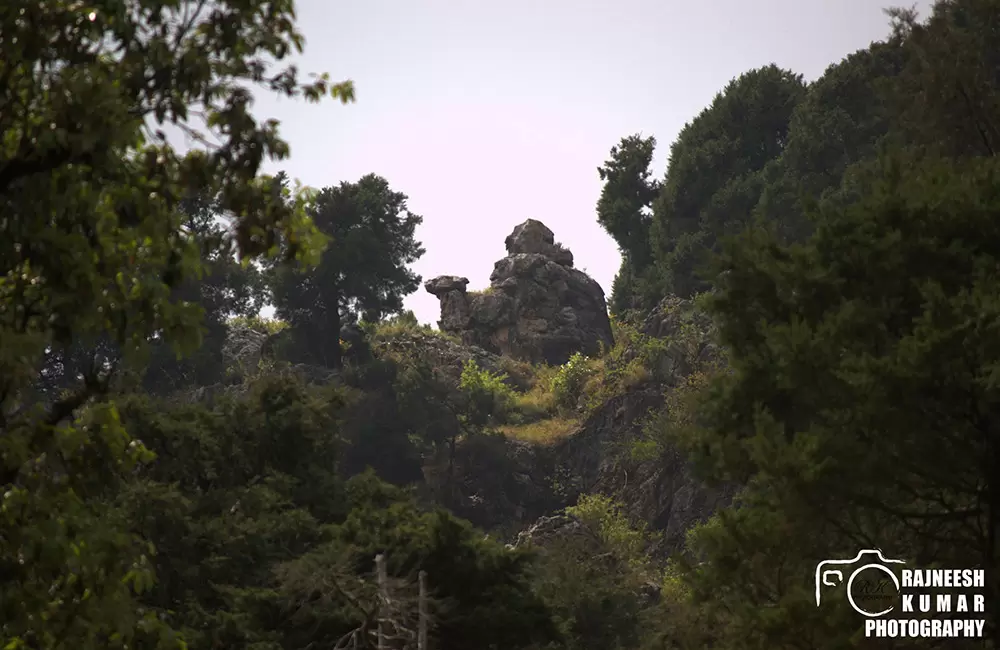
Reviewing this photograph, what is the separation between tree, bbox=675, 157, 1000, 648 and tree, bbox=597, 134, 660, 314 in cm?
5189

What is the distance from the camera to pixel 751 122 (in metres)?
68.7

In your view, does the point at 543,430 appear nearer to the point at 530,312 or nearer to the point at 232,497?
the point at 530,312

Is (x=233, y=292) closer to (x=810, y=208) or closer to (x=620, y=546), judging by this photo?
(x=620, y=546)

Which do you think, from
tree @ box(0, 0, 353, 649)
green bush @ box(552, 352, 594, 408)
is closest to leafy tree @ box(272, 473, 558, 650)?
tree @ box(0, 0, 353, 649)

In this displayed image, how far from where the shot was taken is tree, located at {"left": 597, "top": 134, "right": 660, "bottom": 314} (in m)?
75.8

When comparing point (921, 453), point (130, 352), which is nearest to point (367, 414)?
point (921, 453)

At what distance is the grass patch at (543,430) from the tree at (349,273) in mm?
9563

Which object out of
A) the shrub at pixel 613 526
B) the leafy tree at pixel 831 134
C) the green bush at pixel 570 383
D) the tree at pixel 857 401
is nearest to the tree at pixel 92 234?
the tree at pixel 857 401

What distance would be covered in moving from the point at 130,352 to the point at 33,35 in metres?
1.88

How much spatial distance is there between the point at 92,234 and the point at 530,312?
63.7 m

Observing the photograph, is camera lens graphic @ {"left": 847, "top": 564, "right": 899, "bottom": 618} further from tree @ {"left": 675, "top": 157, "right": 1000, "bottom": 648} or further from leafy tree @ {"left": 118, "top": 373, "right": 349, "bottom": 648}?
leafy tree @ {"left": 118, "top": 373, "right": 349, "bottom": 648}

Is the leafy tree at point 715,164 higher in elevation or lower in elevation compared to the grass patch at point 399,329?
higher

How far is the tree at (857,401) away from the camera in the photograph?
18.6 m

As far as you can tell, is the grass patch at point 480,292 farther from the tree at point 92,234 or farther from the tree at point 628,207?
the tree at point 92,234
